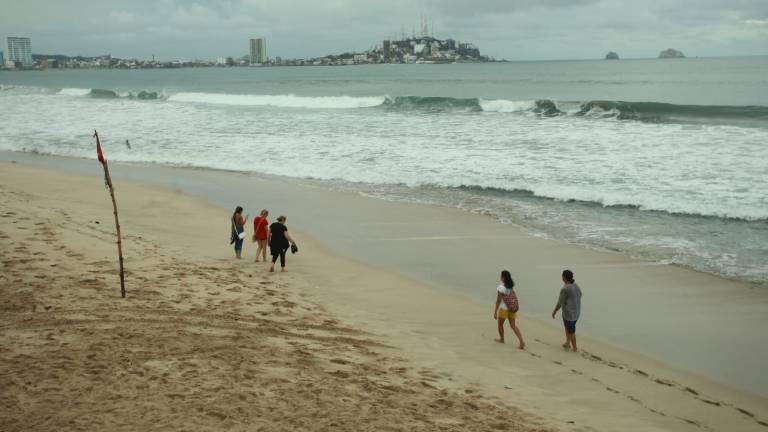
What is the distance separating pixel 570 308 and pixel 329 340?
3.29 metres

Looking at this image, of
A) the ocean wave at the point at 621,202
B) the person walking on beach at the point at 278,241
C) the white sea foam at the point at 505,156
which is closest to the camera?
the person walking on beach at the point at 278,241

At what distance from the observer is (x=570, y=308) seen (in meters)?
8.84

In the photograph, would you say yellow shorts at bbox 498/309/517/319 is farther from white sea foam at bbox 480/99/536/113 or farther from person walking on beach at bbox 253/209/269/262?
white sea foam at bbox 480/99/536/113

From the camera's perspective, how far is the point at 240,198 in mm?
19141

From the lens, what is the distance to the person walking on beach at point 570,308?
878 centimetres

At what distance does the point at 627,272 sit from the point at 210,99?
55735mm

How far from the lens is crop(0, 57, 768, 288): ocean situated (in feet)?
51.1

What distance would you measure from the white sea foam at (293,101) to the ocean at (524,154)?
1.65 metres

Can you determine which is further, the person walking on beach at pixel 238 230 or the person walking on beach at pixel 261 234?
the person walking on beach at pixel 238 230

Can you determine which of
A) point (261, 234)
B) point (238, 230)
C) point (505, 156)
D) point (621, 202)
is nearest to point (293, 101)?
point (505, 156)

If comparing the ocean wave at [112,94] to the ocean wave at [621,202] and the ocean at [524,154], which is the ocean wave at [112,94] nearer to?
the ocean at [524,154]

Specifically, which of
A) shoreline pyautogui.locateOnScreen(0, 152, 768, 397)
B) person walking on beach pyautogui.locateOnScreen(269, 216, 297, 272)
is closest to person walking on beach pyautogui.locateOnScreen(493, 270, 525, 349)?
shoreline pyautogui.locateOnScreen(0, 152, 768, 397)

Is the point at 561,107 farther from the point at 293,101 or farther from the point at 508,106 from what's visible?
the point at 293,101

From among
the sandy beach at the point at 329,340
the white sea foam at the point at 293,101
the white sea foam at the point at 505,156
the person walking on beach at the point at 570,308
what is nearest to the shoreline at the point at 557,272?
the sandy beach at the point at 329,340
